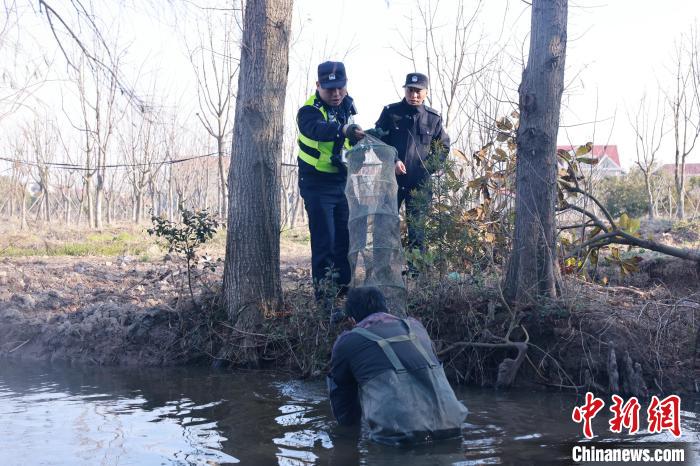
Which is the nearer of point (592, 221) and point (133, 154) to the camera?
point (592, 221)

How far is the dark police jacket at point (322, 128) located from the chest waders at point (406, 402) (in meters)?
2.67

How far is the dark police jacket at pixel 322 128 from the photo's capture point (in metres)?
6.58

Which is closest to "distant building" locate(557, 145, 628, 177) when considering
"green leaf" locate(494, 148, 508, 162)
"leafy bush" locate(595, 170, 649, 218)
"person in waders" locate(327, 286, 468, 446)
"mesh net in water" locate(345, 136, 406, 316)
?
"leafy bush" locate(595, 170, 649, 218)

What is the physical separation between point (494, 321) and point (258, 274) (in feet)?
7.62

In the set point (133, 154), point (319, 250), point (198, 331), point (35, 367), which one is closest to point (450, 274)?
point (319, 250)

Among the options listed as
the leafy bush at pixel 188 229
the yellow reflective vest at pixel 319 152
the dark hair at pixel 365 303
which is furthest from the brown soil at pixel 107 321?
the dark hair at pixel 365 303

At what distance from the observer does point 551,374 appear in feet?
20.1

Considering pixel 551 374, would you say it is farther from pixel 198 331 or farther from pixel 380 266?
pixel 198 331

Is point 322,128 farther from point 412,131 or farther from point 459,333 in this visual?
point 459,333

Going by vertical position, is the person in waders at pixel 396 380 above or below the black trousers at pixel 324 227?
below

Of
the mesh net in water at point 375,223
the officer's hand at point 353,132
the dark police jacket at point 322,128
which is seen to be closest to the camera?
the mesh net in water at point 375,223

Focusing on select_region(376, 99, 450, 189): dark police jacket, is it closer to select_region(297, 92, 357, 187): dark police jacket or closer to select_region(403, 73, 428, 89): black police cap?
select_region(403, 73, 428, 89): black police cap

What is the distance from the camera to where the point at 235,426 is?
16.8ft

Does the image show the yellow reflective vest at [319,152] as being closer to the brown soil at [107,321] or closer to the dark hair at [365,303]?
the brown soil at [107,321]
